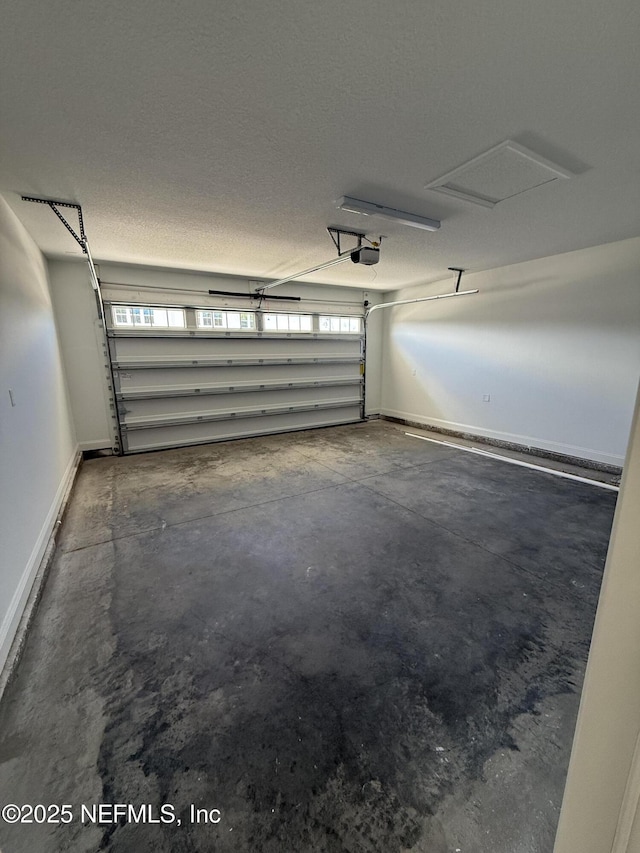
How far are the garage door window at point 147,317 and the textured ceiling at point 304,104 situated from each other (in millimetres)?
1845

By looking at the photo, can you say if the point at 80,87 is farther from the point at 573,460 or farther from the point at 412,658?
the point at 573,460

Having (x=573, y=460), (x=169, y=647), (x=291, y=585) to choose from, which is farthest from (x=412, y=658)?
(x=573, y=460)

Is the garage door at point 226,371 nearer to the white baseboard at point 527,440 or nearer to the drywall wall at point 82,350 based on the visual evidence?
the drywall wall at point 82,350

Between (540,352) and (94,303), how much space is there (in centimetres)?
591

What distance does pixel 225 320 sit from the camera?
5387 mm

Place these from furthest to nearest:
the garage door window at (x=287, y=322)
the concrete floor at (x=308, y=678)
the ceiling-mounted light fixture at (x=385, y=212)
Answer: the garage door window at (x=287, y=322), the ceiling-mounted light fixture at (x=385, y=212), the concrete floor at (x=308, y=678)

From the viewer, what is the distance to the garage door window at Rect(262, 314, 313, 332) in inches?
225

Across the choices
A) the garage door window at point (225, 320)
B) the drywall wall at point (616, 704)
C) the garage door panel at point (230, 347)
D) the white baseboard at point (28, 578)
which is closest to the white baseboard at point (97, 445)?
the garage door panel at point (230, 347)

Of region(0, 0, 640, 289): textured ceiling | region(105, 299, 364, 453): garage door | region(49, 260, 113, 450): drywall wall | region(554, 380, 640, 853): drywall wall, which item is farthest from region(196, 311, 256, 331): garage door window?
region(554, 380, 640, 853): drywall wall

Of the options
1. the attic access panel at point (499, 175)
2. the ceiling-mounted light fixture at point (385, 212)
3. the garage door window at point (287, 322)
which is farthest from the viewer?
the garage door window at point (287, 322)

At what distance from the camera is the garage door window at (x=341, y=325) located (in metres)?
6.32

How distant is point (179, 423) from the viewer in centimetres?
517

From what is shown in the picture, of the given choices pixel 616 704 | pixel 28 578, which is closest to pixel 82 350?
pixel 28 578

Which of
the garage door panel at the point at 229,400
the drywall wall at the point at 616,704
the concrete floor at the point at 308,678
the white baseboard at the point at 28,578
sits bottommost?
the concrete floor at the point at 308,678
